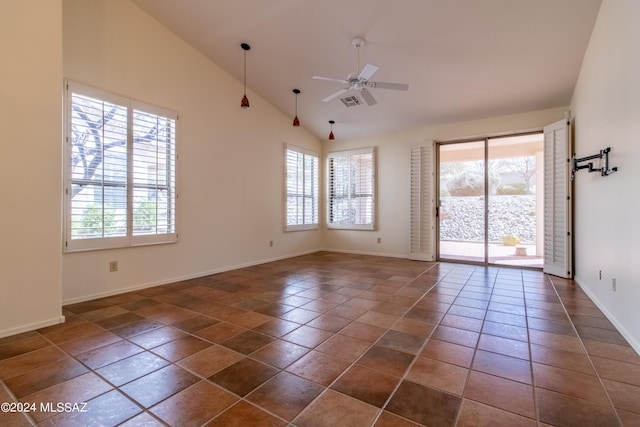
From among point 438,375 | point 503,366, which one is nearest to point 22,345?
point 438,375

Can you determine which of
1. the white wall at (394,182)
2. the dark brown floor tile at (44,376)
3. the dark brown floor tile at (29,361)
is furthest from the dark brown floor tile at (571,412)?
the white wall at (394,182)

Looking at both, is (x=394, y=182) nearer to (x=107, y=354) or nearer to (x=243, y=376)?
(x=243, y=376)

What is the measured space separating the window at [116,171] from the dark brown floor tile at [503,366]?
384 cm

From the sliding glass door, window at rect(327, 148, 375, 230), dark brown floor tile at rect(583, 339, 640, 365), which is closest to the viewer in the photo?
dark brown floor tile at rect(583, 339, 640, 365)

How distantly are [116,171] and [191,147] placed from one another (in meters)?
1.10

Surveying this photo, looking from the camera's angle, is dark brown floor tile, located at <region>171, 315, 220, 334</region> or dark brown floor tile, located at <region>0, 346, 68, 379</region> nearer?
dark brown floor tile, located at <region>0, 346, 68, 379</region>

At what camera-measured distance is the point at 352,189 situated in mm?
6953

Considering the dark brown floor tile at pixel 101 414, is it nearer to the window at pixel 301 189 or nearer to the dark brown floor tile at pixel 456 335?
the dark brown floor tile at pixel 456 335

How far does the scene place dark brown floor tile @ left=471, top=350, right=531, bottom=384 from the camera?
75.5 inches

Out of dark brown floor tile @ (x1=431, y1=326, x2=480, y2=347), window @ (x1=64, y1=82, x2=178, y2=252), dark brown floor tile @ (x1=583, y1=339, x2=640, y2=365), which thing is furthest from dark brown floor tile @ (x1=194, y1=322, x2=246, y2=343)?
dark brown floor tile @ (x1=583, y1=339, x2=640, y2=365)

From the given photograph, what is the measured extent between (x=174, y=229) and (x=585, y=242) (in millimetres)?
5377

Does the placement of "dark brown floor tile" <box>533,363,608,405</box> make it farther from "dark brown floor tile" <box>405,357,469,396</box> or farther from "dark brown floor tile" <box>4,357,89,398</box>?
"dark brown floor tile" <box>4,357,89,398</box>

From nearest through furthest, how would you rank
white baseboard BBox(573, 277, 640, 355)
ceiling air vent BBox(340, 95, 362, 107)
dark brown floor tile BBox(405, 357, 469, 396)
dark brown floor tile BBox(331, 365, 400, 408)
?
dark brown floor tile BBox(331, 365, 400, 408), dark brown floor tile BBox(405, 357, 469, 396), white baseboard BBox(573, 277, 640, 355), ceiling air vent BBox(340, 95, 362, 107)

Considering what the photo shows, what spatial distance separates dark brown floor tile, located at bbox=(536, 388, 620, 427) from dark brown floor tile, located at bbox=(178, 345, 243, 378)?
1.81 m
